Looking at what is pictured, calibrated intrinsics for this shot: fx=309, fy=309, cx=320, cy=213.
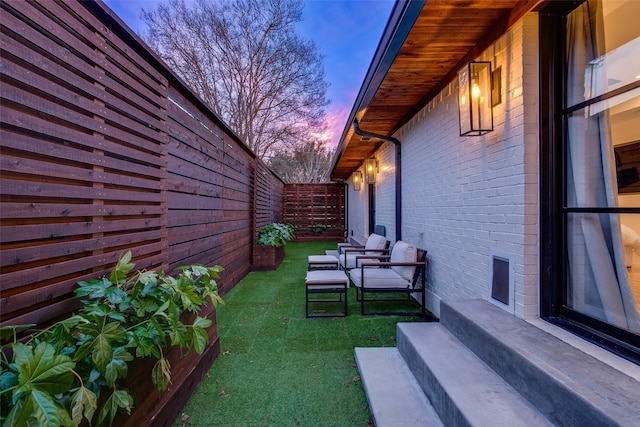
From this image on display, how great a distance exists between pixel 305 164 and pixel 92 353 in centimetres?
1868

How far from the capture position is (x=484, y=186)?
93.7 inches

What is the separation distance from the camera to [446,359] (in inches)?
71.0

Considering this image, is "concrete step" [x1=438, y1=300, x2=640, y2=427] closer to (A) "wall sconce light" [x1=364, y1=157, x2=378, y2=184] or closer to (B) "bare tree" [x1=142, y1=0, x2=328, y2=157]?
(A) "wall sconce light" [x1=364, y1=157, x2=378, y2=184]

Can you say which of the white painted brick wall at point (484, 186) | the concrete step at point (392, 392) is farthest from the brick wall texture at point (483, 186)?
the concrete step at point (392, 392)

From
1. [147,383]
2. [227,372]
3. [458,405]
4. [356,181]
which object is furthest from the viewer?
[356,181]

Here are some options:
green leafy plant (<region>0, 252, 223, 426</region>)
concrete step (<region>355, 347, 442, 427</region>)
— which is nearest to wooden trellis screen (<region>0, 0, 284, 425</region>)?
green leafy plant (<region>0, 252, 223, 426</region>)

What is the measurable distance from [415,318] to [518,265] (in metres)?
1.65

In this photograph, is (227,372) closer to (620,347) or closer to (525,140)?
(620,347)

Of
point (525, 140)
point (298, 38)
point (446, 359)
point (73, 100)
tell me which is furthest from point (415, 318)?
point (298, 38)

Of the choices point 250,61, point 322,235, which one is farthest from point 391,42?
point 250,61

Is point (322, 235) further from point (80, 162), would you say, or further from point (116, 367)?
point (116, 367)

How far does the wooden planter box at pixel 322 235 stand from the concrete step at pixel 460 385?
29.9 feet

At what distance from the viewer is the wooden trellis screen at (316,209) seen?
37.5 ft

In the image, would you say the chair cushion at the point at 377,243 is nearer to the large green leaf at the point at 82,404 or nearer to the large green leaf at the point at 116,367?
the large green leaf at the point at 116,367
